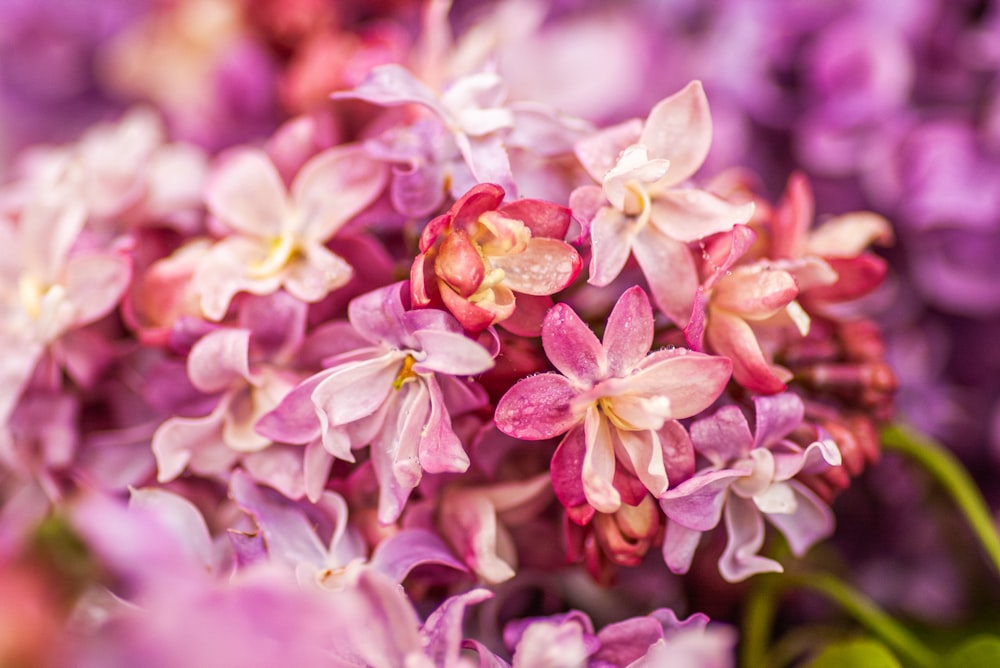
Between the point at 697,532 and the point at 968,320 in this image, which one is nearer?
the point at 697,532

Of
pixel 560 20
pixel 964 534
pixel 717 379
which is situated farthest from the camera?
pixel 560 20

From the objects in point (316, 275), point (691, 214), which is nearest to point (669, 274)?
point (691, 214)

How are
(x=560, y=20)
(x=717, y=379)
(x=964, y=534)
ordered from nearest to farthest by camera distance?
(x=717, y=379) → (x=964, y=534) → (x=560, y=20)

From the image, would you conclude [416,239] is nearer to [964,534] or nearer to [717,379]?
[717,379]

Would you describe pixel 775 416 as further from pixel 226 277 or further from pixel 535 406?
pixel 226 277

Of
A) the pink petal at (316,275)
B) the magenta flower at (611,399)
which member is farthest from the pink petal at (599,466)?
the pink petal at (316,275)

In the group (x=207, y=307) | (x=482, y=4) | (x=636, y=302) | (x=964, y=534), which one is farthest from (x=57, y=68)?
(x=964, y=534)

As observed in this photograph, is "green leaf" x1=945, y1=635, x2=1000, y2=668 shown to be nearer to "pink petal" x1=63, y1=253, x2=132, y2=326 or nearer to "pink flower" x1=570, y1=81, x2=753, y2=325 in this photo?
"pink flower" x1=570, y1=81, x2=753, y2=325
